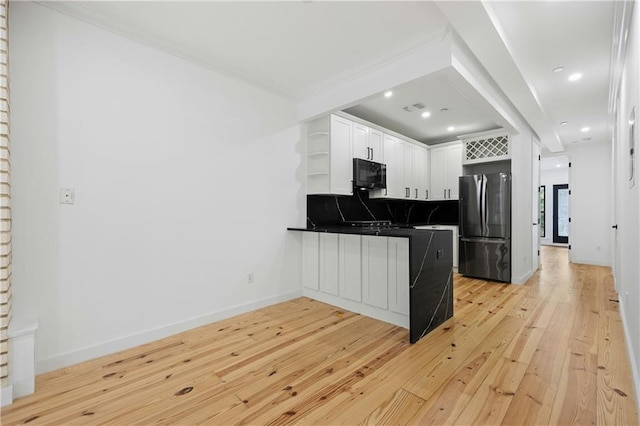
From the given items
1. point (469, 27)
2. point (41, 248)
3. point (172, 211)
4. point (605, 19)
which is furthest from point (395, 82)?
point (41, 248)

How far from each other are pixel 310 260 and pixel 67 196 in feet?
8.41

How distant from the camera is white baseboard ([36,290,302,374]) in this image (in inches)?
84.5

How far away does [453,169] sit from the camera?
5684 millimetres

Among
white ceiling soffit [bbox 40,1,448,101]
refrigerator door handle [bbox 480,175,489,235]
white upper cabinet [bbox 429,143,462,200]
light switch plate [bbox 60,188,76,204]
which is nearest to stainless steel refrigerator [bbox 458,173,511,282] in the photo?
refrigerator door handle [bbox 480,175,489,235]

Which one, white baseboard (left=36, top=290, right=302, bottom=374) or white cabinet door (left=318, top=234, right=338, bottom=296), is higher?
white cabinet door (left=318, top=234, right=338, bottom=296)

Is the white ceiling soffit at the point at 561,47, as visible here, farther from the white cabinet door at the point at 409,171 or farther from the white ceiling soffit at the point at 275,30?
the white cabinet door at the point at 409,171

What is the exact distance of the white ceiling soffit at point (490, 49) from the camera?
2.08 metres

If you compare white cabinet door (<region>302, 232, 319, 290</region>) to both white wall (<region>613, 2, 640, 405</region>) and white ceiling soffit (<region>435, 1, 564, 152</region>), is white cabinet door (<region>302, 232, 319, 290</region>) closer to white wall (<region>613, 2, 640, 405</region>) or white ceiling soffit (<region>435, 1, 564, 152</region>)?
white ceiling soffit (<region>435, 1, 564, 152</region>)

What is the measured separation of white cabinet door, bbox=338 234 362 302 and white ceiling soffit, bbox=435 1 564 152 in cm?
210

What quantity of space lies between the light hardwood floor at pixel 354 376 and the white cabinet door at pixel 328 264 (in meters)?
0.52

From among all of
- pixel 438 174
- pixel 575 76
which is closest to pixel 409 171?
pixel 438 174

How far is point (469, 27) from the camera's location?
226 cm

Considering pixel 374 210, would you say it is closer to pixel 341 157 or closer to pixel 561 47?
pixel 341 157

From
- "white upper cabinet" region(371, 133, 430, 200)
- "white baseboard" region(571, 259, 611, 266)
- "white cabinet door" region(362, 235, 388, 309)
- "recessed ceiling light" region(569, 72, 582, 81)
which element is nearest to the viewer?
"white cabinet door" region(362, 235, 388, 309)
